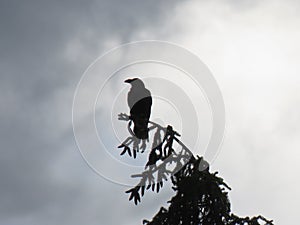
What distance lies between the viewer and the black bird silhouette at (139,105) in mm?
12844

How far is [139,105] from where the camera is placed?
13570mm

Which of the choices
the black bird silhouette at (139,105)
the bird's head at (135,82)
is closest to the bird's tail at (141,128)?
the black bird silhouette at (139,105)

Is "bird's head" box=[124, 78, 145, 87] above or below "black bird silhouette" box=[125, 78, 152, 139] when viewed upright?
above

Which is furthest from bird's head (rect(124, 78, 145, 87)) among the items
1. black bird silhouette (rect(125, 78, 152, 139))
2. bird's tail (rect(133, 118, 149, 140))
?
bird's tail (rect(133, 118, 149, 140))

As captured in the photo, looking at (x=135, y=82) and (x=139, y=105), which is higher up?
(x=135, y=82)

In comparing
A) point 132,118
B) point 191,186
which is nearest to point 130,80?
point 132,118

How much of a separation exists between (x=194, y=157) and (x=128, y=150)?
1.58 meters

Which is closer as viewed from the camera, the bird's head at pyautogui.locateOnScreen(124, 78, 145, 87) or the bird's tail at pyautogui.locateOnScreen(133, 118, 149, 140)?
the bird's tail at pyautogui.locateOnScreen(133, 118, 149, 140)

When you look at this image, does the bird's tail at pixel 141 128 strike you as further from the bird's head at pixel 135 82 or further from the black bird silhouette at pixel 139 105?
the bird's head at pixel 135 82

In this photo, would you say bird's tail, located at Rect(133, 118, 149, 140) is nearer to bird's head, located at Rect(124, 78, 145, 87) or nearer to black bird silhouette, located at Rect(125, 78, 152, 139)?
black bird silhouette, located at Rect(125, 78, 152, 139)

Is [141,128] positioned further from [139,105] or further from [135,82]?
[135,82]

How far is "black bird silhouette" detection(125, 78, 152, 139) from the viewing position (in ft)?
42.1

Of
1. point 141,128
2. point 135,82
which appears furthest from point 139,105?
point 141,128

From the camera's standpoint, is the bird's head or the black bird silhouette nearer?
the black bird silhouette
